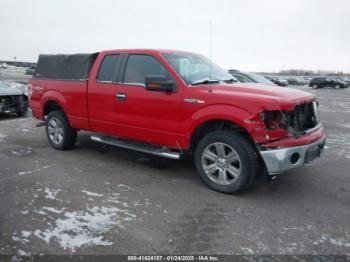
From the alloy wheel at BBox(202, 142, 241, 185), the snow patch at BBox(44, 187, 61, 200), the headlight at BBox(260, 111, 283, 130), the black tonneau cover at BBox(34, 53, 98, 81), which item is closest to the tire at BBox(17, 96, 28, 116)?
the black tonneau cover at BBox(34, 53, 98, 81)

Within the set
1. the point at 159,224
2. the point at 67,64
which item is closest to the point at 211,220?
the point at 159,224

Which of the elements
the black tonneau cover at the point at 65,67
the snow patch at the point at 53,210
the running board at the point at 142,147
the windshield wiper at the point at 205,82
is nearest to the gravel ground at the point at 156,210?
the snow patch at the point at 53,210

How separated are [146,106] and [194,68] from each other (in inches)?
38.1

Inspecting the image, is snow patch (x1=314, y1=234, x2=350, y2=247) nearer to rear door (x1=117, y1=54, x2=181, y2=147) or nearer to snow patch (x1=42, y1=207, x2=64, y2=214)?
rear door (x1=117, y1=54, x2=181, y2=147)

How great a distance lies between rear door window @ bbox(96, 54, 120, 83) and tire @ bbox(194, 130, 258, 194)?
80.4 inches

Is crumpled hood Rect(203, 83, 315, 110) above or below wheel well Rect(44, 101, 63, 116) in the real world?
above

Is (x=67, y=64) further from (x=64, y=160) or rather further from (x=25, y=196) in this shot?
(x=25, y=196)

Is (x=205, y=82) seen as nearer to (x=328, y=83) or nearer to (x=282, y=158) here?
(x=282, y=158)

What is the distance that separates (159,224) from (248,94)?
78.0 inches

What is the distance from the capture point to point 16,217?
382cm

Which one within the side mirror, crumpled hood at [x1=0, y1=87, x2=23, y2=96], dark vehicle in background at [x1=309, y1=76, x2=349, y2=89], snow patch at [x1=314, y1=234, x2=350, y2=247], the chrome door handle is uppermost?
the side mirror

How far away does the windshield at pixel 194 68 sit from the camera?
5.16m

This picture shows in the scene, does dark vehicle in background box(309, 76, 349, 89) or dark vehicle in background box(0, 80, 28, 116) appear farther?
dark vehicle in background box(309, 76, 349, 89)

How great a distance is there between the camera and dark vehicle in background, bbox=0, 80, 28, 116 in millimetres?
10898
